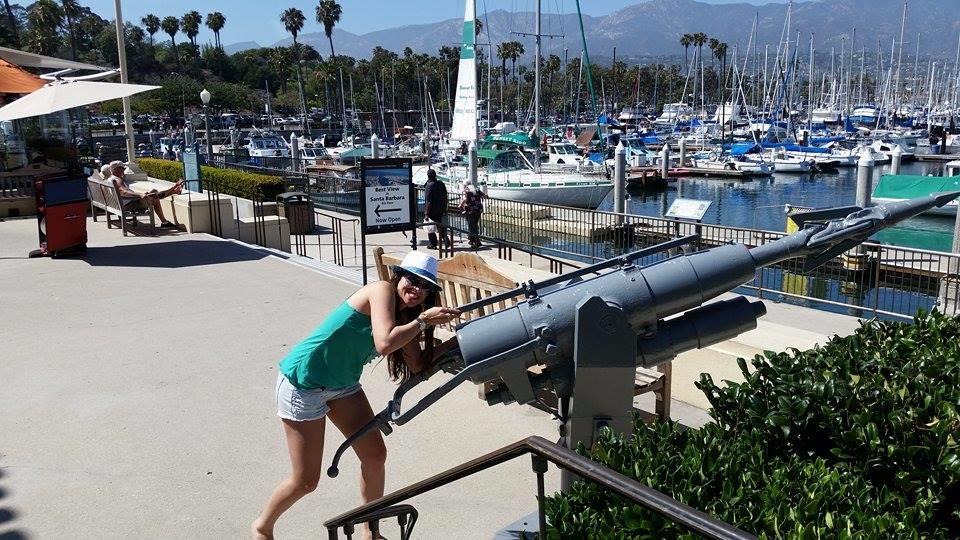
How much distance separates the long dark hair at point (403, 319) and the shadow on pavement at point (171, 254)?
28.7 ft

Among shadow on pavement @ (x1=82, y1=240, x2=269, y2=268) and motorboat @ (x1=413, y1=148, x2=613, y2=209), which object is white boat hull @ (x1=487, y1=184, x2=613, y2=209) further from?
shadow on pavement @ (x1=82, y1=240, x2=269, y2=268)

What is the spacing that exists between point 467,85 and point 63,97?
21.1m

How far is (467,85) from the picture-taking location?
33.1 m

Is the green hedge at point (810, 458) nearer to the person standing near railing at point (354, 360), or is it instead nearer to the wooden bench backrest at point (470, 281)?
the person standing near railing at point (354, 360)

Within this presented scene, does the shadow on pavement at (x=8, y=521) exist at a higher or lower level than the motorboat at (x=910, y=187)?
higher

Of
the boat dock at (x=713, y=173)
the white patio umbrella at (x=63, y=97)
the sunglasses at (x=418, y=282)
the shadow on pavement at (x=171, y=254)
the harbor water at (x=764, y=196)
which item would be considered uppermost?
the white patio umbrella at (x=63, y=97)

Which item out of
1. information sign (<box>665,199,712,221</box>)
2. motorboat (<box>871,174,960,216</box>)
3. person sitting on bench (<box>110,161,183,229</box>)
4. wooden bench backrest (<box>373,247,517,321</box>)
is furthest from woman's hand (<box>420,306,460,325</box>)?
motorboat (<box>871,174,960,216</box>)

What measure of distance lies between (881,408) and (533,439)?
4.76ft

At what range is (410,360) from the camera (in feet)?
12.9

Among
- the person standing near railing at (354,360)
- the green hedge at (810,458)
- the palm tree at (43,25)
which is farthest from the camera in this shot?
the palm tree at (43,25)

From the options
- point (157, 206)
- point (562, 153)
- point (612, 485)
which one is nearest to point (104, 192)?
point (157, 206)

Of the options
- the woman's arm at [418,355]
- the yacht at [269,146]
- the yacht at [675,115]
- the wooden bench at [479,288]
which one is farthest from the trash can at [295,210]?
the yacht at [675,115]

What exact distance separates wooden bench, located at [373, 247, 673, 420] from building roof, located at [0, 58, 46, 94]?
1099cm

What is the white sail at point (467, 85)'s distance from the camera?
104 ft
